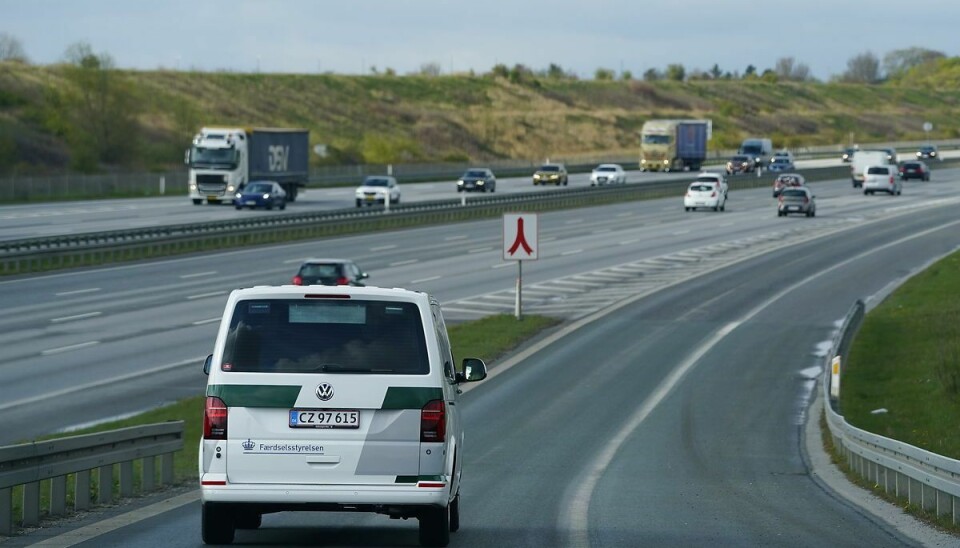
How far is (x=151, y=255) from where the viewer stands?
157ft

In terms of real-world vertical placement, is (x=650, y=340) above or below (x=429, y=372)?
below

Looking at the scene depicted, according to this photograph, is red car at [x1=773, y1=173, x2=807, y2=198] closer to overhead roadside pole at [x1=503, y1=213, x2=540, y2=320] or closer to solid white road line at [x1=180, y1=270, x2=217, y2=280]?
solid white road line at [x1=180, y1=270, x2=217, y2=280]

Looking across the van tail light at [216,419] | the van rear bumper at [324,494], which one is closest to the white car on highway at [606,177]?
the van rear bumper at [324,494]

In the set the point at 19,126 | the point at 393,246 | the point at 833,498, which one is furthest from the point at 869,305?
the point at 19,126

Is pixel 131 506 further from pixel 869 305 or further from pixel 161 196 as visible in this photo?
pixel 161 196

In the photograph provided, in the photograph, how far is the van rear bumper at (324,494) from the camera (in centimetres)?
952

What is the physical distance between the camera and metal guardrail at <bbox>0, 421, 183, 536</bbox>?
1093cm

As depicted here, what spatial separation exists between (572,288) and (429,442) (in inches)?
1268

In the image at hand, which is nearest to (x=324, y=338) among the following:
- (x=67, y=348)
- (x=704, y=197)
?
(x=67, y=348)

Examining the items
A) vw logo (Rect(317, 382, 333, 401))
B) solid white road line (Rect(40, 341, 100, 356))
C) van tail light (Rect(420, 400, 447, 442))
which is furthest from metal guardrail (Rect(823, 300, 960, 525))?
solid white road line (Rect(40, 341, 100, 356))

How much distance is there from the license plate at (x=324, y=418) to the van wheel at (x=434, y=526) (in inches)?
32.0

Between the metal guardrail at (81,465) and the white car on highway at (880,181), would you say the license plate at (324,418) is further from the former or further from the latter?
the white car on highway at (880,181)

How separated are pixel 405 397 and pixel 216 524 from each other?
5.28ft

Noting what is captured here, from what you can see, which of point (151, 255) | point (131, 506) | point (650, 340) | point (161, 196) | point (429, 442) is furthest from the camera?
point (161, 196)
